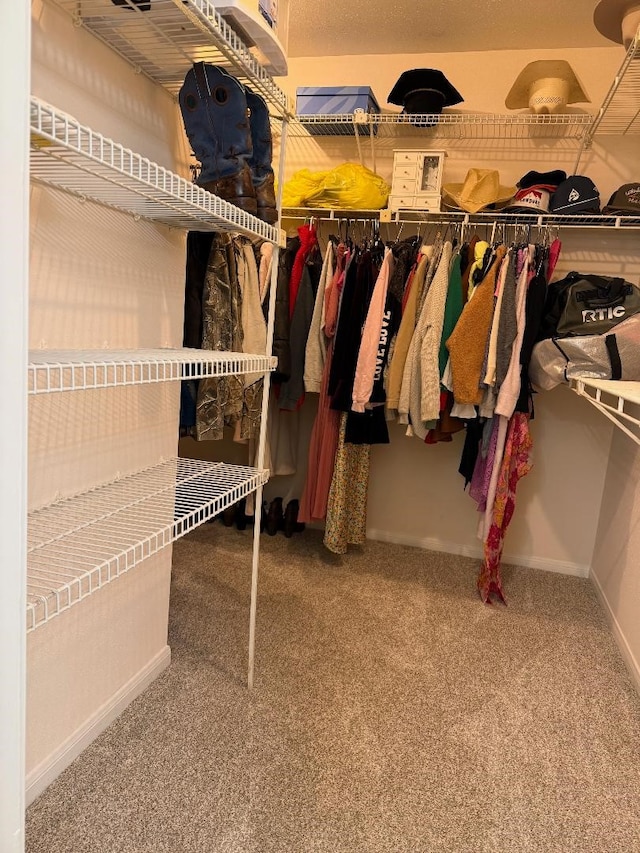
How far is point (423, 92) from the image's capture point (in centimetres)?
271

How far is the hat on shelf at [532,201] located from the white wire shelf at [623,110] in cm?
35

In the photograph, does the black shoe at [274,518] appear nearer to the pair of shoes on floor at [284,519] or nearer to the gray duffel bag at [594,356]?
the pair of shoes on floor at [284,519]

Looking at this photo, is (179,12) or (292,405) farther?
(292,405)

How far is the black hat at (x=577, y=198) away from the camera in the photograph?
2.53 metres

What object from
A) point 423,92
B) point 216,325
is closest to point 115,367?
point 216,325

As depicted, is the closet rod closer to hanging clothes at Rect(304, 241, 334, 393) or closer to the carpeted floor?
hanging clothes at Rect(304, 241, 334, 393)

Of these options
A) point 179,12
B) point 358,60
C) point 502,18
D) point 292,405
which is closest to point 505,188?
point 502,18

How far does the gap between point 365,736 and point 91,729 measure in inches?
30.2

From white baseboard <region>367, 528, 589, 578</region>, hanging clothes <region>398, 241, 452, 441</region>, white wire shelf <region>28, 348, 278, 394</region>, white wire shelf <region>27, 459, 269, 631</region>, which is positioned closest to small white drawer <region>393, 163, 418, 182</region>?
hanging clothes <region>398, 241, 452, 441</region>

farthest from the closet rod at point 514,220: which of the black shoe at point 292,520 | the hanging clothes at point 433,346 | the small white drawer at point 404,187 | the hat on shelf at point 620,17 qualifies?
the black shoe at point 292,520

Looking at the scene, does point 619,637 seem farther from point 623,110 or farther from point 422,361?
point 623,110

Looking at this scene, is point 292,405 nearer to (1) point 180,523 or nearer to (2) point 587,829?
(1) point 180,523

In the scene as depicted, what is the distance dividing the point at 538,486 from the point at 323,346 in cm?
132

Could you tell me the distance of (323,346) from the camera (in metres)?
2.80
